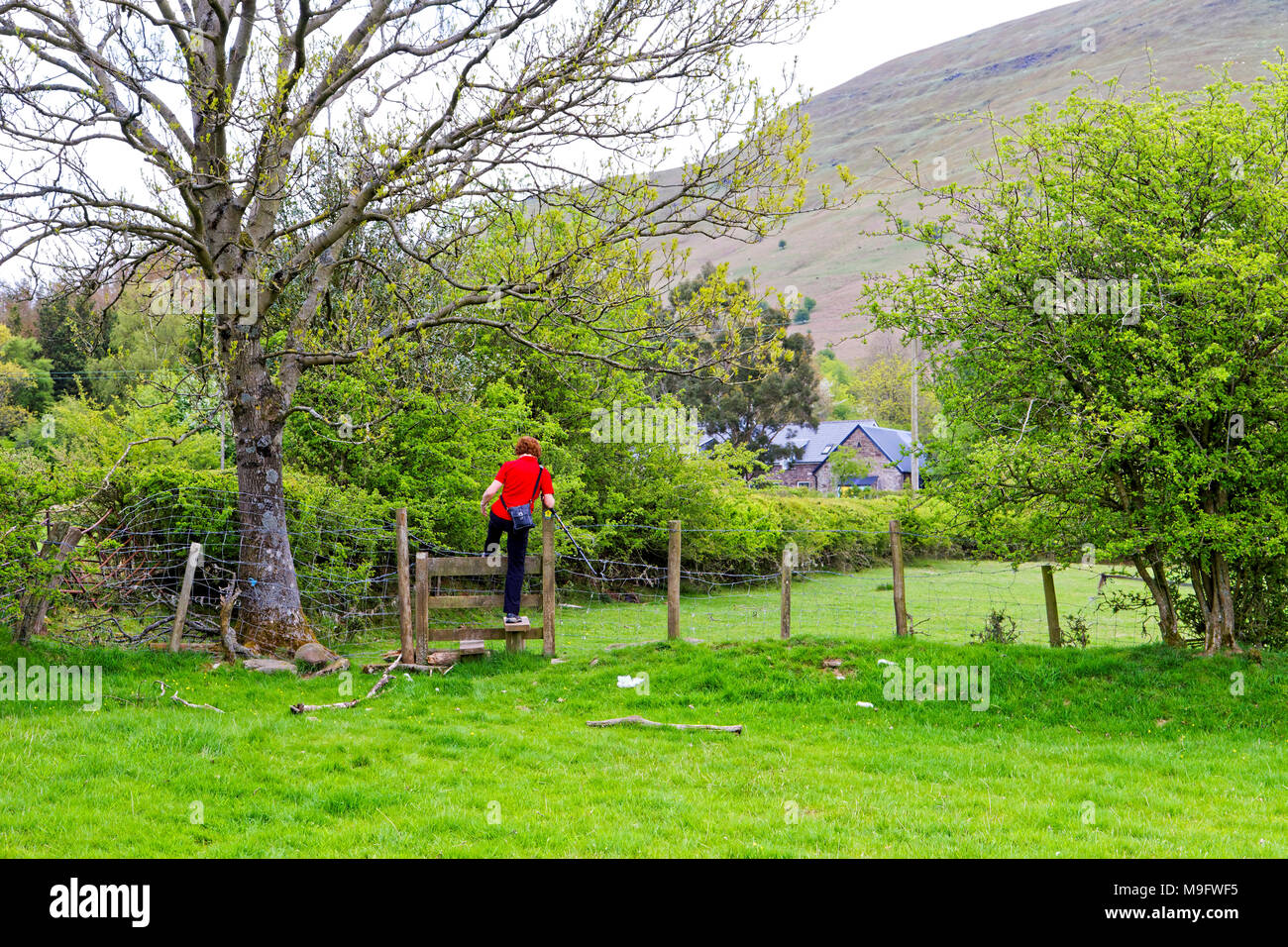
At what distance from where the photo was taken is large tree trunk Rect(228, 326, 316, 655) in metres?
12.2

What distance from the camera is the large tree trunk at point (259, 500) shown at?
12203 millimetres

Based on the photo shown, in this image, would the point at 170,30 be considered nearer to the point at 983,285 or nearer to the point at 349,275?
the point at 349,275

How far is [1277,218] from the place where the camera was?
33.5 ft

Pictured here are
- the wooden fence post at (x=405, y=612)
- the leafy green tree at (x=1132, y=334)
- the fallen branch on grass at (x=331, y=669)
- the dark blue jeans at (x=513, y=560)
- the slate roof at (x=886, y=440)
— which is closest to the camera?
the leafy green tree at (x=1132, y=334)

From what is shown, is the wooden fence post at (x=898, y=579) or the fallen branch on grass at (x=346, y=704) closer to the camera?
the fallen branch on grass at (x=346, y=704)

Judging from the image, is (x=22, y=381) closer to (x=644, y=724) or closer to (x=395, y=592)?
(x=395, y=592)

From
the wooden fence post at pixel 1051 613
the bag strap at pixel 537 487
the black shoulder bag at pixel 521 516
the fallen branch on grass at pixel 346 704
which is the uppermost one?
the bag strap at pixel 537 487

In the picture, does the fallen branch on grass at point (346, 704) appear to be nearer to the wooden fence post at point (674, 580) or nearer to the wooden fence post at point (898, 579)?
the wooden fence post at point (674, 580)

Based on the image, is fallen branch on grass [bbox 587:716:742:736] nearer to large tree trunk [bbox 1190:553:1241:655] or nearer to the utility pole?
the utility pole

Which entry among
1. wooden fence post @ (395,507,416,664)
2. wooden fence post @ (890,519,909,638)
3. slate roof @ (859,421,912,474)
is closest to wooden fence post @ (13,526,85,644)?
wooden fence post @ (395,507,416,664)

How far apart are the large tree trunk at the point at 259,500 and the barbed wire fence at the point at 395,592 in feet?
1.16

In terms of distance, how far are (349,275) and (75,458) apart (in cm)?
680

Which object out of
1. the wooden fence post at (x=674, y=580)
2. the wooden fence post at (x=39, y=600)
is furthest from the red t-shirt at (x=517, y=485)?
the wooden fence post at (x=39, y=600)

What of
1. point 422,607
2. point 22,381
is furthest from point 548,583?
A: point 22,381
